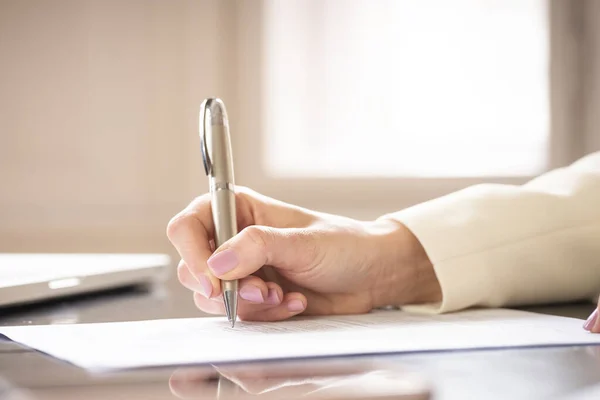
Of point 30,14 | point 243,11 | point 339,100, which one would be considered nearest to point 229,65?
point 243,11

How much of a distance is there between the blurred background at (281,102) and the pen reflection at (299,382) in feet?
6.62

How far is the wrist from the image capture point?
2.24ft

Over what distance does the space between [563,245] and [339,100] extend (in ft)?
5.99

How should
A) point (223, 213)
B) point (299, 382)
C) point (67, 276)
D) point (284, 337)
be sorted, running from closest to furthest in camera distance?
point (299, 382), point (284, 337), point (223, 213), point (67, 276)

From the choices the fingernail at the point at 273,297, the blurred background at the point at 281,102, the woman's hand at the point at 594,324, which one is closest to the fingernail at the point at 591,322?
the woman's hand at the point at 594,324

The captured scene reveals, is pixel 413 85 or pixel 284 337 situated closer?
pixel 284 337

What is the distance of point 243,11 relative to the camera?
244 cm

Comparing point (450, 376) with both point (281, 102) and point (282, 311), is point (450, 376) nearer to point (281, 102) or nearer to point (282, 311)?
point (282, 311)

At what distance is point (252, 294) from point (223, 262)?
0.05 m

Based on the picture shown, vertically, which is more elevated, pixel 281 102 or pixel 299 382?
pixel 281 102

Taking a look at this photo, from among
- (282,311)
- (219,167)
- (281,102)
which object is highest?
(281,102)

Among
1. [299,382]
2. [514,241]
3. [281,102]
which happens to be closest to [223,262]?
[299,382]

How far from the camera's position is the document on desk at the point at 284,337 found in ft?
1.36

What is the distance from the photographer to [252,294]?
0.58m
